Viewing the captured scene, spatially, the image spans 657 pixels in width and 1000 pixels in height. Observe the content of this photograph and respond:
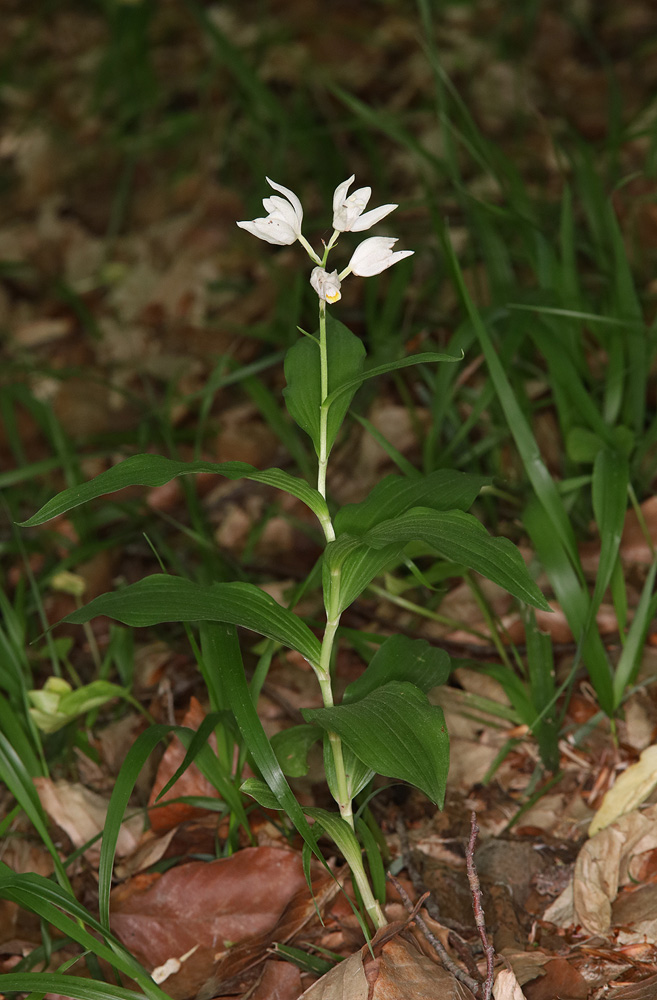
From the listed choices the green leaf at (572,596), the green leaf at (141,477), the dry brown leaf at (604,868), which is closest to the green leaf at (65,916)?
the green leaf at (141,477)

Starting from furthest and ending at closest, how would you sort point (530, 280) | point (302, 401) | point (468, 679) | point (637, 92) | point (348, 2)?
point (348, 2) → point (637, 92) → point (530, 280) → point (468, 679) → point (302, 401)

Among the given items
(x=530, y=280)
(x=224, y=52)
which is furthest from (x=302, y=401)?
(x=224, y=52)

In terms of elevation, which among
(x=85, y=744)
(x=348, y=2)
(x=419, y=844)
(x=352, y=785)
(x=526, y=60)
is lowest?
(x=419, y=844)

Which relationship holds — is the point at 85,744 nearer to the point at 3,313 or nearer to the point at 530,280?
the point at 530,280

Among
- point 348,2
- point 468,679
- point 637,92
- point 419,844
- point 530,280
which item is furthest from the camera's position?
point 348,2

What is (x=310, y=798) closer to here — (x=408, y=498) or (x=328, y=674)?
(x=328, y=674)

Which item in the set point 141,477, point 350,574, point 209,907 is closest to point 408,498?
point 350,574
